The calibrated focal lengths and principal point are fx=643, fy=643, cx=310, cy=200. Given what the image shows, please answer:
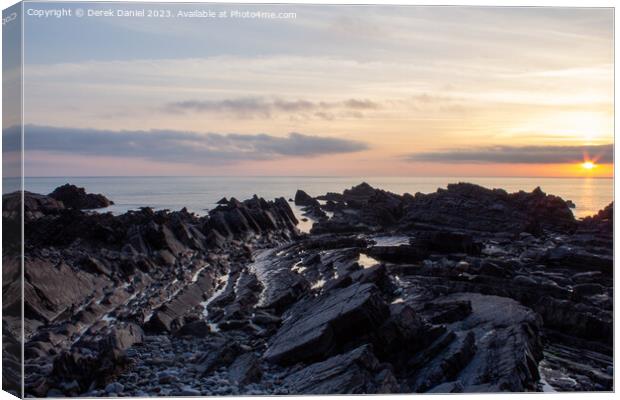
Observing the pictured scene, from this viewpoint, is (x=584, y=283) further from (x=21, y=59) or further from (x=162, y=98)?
(x=21, y=59)

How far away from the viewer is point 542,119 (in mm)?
14688

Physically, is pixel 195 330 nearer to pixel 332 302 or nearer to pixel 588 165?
pixel 332 302

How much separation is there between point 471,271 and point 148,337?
10.1 m

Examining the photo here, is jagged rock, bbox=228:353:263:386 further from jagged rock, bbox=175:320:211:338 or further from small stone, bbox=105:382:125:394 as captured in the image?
jagged rock, bbox=175:320:211:338

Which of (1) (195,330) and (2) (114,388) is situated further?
(1) (195,330)

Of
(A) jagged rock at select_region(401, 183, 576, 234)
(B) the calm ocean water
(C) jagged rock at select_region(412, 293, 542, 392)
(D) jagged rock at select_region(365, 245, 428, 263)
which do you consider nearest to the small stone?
(B) the calm ocean water

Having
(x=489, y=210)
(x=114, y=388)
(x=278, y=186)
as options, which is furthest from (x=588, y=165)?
(x=114, y=388)

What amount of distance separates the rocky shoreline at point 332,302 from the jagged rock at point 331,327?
0.11 feet

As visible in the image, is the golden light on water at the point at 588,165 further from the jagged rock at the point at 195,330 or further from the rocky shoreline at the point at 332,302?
the jagged rock at the point at 195,330

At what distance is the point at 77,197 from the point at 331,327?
8.50 m

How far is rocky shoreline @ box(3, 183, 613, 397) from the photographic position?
13.1 metres

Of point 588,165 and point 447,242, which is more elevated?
point 588,165

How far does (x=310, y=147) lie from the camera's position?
15.4 meters

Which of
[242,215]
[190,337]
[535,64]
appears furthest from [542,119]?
[242,215]
